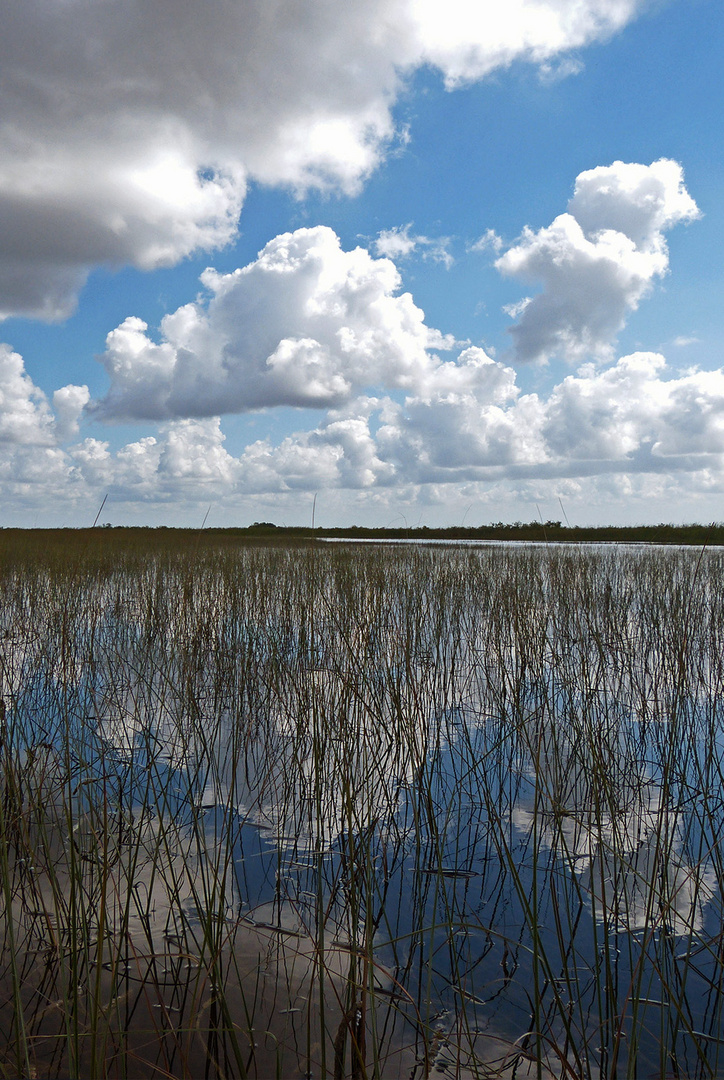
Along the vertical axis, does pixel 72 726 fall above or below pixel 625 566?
below

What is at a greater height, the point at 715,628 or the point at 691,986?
the point at 715,628

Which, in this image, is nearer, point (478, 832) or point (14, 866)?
point (14, 866)

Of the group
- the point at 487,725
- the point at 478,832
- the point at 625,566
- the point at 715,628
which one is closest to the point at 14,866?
the point at 478,832

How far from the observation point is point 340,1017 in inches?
65.7

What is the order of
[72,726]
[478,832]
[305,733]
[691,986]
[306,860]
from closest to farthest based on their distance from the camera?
[691,986] → [306,860] → [478,832] → [305,733] → [72,726]

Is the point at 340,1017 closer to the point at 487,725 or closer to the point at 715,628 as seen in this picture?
the point at 487,725

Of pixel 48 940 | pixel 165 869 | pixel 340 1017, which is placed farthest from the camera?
pixel 165 869

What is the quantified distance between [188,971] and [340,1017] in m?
0.45

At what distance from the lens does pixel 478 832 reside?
8.70 feet

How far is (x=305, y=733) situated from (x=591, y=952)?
190 centimetres

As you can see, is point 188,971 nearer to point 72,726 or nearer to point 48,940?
point 48,940

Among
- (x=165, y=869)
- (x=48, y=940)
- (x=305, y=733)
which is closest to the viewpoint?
(x=48, y=940)

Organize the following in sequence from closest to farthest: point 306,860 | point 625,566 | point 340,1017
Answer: point 340,1017 < point 306,860 < point 625,566

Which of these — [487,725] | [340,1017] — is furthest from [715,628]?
[340,1017]
